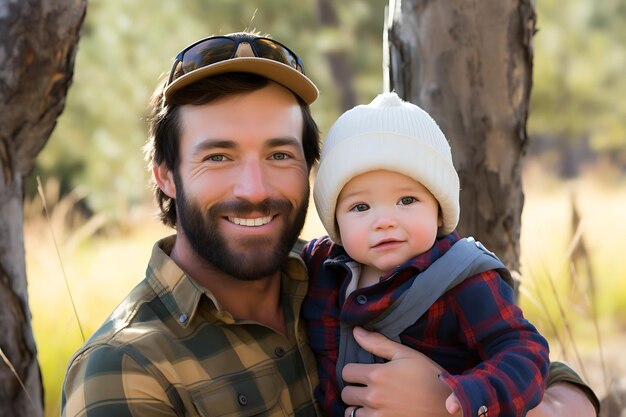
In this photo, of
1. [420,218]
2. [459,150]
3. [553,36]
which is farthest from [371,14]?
[420,218]

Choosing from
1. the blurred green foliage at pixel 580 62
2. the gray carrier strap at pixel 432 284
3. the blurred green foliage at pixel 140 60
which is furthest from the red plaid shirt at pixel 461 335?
the blurred green foliage at pixel 580 62

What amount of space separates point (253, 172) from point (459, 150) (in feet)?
3.49

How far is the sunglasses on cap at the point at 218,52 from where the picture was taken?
2637 millimetres

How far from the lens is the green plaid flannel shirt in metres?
2.20

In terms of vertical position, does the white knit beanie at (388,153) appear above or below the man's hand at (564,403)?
above

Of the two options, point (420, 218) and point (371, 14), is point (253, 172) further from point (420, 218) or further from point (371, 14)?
point (371, 14)

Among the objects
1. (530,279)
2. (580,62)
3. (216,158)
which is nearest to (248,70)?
(216,158)

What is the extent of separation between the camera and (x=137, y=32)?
14.9 metres

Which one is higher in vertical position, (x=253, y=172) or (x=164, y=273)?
(x=253, y=172)

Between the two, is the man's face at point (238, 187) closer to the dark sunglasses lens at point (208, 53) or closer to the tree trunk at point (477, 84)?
the dark sunglasses lens at point (208, 53)

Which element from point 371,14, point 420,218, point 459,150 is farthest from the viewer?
point 371,14

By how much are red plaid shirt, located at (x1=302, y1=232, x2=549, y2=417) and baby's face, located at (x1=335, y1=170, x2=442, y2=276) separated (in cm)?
6

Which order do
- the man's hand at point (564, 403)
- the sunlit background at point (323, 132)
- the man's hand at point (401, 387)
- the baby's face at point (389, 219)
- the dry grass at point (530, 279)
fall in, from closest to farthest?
the man's hand at point (401, 387)
the baby's face at point (389, 219)
the man's hand at point (564, 403)
the dry grass at point (530, 279)
the sunlit background at point (323, 132)

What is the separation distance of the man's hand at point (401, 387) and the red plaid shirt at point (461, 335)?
6 centimetres
